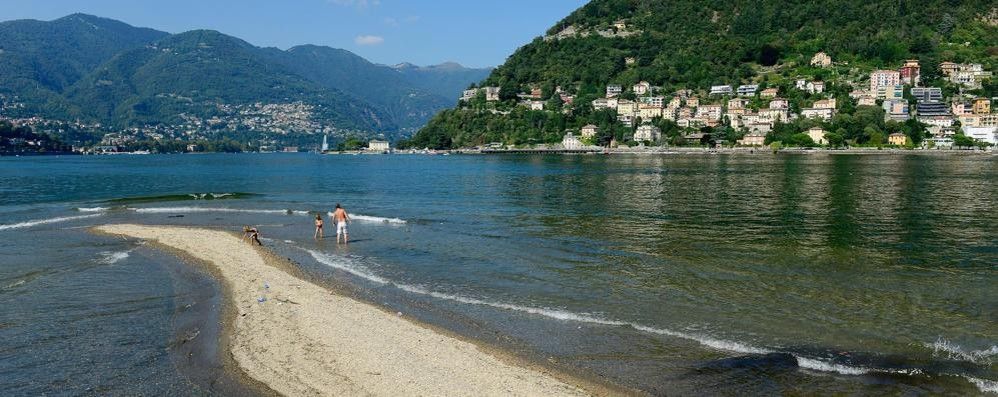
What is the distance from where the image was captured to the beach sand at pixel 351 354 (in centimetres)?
1062

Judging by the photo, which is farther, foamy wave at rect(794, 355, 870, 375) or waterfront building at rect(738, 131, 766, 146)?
waterfront building at rect(738, 131, 766, 146)

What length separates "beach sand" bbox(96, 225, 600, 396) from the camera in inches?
418

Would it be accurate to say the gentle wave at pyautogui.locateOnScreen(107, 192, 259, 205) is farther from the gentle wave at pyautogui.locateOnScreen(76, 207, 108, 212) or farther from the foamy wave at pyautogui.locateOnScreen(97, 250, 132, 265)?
the foamy wave at pyautogui.locateOnScreen(97, 250, 132, 265)

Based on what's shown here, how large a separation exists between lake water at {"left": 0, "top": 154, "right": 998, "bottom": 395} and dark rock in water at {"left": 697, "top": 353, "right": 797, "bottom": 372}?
0.05m

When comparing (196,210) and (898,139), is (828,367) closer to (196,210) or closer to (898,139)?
(196,210)

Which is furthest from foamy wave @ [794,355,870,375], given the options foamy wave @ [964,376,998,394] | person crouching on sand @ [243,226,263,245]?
person crouching on sand @ [243,226,263,245]

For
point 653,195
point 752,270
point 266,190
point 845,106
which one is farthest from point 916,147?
point 752,270

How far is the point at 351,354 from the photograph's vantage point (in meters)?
12.2

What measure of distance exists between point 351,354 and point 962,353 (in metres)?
11.8

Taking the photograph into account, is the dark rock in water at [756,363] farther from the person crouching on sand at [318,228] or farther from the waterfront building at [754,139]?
the waterfront building at [754,139]

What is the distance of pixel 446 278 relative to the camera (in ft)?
65.3

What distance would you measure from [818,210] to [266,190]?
49809 mm

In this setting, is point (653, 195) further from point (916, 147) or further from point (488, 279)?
point (916, 147)

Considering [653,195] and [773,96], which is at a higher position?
[773,96]
